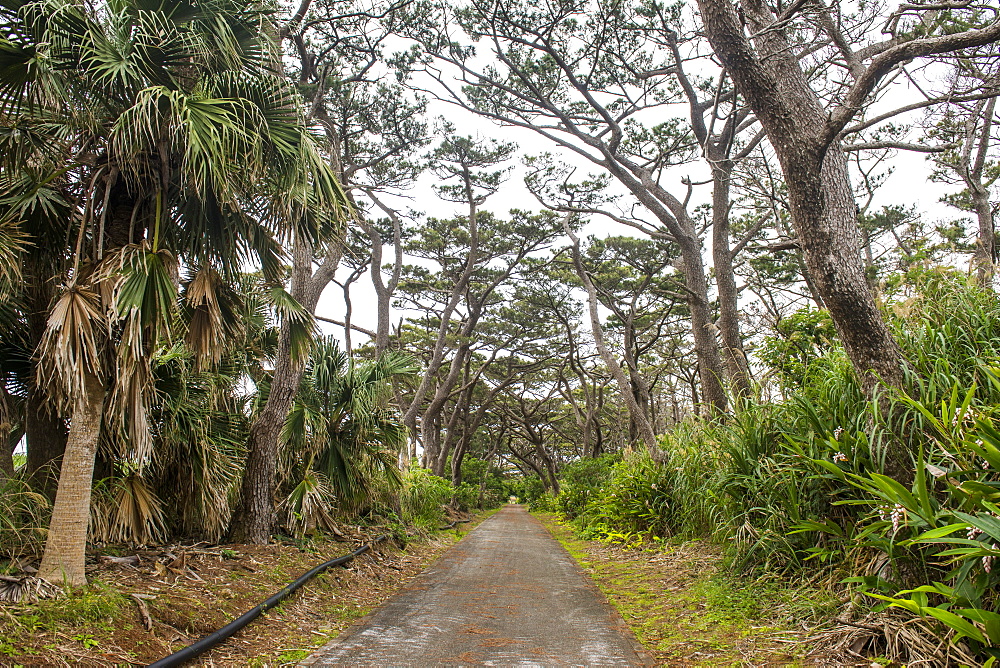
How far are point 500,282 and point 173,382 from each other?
44.0 feet

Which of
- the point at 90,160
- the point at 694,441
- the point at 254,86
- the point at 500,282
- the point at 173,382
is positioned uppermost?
the point at 500,282

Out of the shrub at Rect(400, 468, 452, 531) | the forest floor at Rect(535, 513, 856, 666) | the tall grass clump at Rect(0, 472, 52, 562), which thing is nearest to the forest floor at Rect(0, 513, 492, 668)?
the tall grass clump at Rect(0, 472, 52, 562)

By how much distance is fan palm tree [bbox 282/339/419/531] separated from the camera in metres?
7.83

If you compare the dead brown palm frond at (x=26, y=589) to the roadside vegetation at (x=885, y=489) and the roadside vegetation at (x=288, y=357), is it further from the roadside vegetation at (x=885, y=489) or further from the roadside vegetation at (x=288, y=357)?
the roadside vegetation at (x=885, y=489)

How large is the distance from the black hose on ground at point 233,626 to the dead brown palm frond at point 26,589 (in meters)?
0.91

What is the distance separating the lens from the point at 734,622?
446cm

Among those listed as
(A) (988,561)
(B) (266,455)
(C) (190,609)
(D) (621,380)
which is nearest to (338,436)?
(B) (266,455)

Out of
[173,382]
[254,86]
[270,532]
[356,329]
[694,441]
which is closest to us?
[254,86]

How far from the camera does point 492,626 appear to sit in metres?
4.80

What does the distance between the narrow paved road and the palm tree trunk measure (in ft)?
5.62

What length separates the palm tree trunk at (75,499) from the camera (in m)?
4.06

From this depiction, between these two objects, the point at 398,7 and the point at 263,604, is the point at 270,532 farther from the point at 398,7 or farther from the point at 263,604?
the point at 398,7

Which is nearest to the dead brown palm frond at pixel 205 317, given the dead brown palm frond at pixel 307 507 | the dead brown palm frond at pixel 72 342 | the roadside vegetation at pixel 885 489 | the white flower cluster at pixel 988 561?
the dead brown palm frond at pixel 72 342

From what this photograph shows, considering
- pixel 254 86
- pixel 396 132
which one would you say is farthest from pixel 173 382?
pixel 396 132
